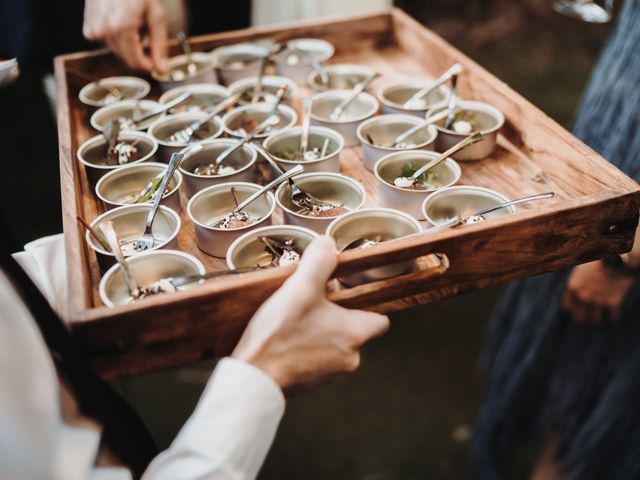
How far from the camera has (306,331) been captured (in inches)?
40.8

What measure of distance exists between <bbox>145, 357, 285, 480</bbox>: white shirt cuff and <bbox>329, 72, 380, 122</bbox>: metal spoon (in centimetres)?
100

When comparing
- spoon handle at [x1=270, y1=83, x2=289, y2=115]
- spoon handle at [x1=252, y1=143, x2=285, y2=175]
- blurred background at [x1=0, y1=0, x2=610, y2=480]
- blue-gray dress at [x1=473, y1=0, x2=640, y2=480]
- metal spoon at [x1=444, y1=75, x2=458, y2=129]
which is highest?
metal spoon at [x1=444, y1=75, x2=458, y2=129]

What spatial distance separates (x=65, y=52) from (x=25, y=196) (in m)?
1.77

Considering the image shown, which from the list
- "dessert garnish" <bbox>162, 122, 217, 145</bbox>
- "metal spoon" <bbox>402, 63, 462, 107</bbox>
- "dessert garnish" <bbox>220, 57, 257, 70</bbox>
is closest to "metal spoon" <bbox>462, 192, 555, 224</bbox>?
"metal spoon" <bbox>402, 63, 462, 107</bbox>

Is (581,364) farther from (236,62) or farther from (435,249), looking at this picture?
(236,62)

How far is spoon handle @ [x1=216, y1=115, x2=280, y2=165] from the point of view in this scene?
62.2 inches

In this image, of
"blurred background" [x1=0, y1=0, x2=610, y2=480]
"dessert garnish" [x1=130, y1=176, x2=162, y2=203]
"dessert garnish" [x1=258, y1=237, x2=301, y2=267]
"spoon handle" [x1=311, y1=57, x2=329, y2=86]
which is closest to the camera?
"dessert garnish" [x1=258, y1=237, x2=301, y2=267]

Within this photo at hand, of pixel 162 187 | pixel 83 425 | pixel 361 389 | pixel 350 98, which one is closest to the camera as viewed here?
pixel 83 425

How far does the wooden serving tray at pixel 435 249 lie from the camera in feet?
3.36

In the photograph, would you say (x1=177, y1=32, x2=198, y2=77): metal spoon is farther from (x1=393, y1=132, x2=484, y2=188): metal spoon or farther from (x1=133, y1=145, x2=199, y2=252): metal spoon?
(x1=393, y1=132, x2=484, y2=188): metal spoon

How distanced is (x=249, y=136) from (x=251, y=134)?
3 centimetres

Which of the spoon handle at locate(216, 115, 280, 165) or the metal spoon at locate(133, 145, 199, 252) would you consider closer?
the metal spoon at locate(133, 145, 199, 252)

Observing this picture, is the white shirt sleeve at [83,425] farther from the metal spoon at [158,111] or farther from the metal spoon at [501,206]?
the metal spoon at [158,111]

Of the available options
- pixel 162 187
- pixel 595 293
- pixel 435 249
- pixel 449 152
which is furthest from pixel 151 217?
pixel 595 293
